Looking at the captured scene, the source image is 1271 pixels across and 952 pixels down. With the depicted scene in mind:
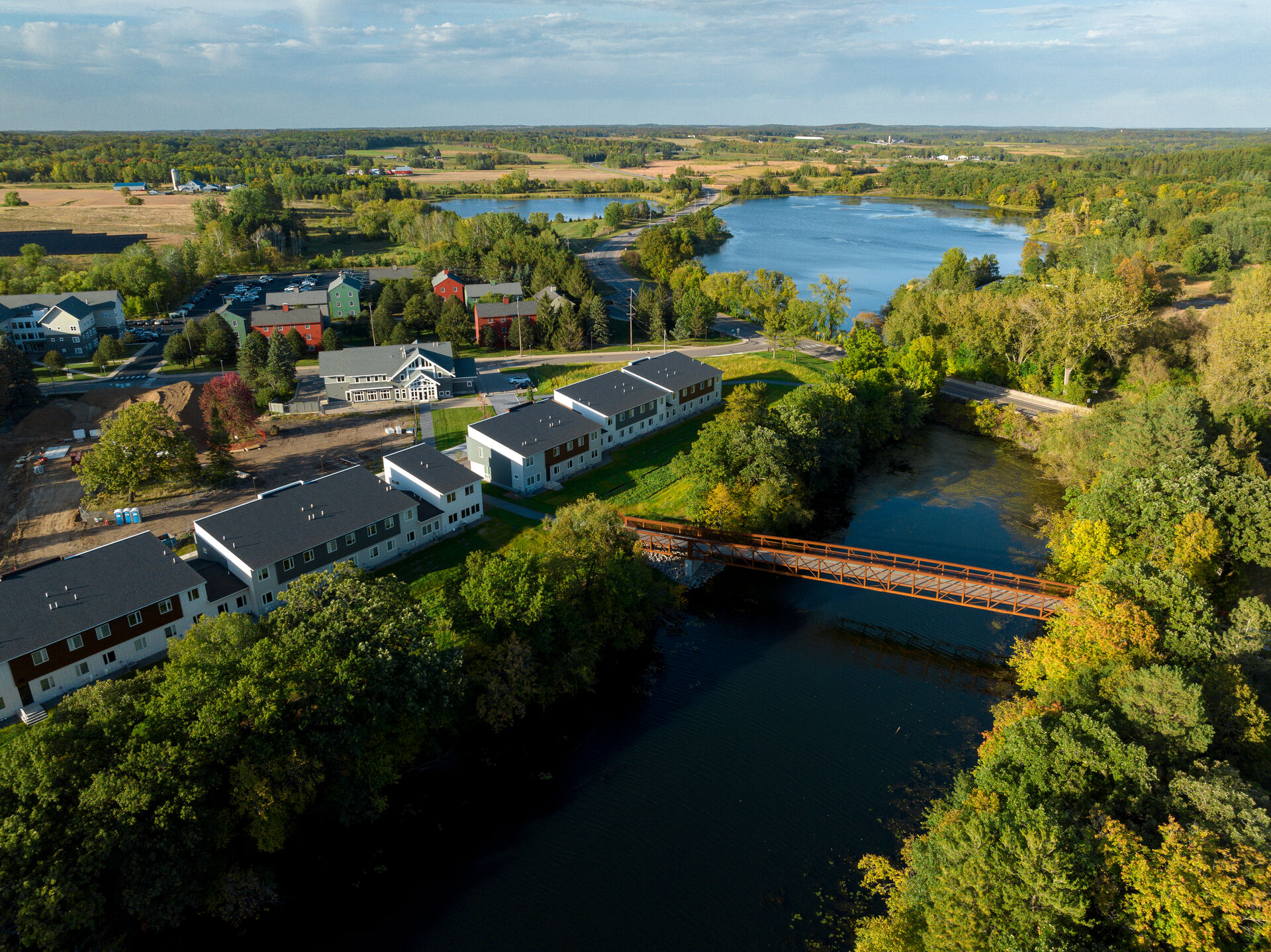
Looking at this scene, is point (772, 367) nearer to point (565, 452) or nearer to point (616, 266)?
point (565, 452)

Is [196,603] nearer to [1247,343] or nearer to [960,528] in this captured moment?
[960,528]

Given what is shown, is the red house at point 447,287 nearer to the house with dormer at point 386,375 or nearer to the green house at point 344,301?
the green house at point 344,301

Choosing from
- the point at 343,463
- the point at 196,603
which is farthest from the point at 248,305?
the point at 196,603

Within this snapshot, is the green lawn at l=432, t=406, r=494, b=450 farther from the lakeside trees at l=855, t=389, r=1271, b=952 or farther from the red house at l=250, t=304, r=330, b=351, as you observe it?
the lakeside trees at l=855, t=389, r=1271, b=952

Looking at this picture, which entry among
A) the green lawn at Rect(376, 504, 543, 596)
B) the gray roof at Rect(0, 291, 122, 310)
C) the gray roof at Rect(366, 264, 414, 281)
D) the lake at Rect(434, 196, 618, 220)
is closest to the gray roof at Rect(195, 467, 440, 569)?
the green lawn at Rect(376, 504, 543, 596)

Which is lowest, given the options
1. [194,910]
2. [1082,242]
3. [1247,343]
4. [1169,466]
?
[194,910]

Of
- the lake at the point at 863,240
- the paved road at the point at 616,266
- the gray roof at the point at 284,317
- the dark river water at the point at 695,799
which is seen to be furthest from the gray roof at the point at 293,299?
the dark river water at the point at 695,799
